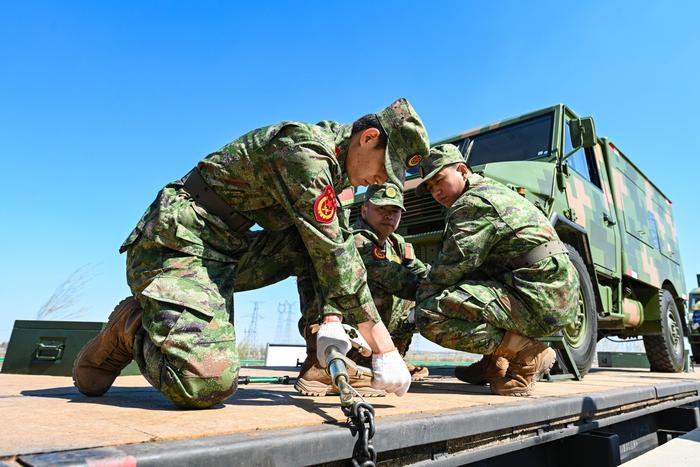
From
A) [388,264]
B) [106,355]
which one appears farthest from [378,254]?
[106,355]

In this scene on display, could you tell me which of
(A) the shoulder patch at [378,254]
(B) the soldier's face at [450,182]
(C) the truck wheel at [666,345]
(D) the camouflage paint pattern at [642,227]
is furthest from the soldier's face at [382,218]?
(C) the truck wheel at [666,345]

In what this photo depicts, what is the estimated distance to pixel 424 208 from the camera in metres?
3.62

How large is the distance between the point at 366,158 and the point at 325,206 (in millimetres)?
386

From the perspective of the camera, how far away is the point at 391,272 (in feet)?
9.41

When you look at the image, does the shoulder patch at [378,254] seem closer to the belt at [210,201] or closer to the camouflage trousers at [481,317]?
the camouflage trousers at [481,317]

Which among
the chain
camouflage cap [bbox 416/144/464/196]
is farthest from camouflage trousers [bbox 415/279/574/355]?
the chain

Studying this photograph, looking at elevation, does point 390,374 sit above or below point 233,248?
below

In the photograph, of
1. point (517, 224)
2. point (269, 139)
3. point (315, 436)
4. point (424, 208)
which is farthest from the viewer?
point (424, 208)

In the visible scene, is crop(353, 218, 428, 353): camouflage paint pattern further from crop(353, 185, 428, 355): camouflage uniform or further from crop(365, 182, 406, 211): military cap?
crop(365, 182, 406, 211): military cap

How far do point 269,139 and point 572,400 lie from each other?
1550 millimetres

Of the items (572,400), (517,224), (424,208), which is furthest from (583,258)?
(572,400)

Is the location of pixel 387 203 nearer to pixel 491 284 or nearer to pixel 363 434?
pixel 491 284

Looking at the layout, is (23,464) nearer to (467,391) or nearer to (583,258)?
Result: (467,391)

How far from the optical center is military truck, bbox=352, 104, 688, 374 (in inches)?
144
